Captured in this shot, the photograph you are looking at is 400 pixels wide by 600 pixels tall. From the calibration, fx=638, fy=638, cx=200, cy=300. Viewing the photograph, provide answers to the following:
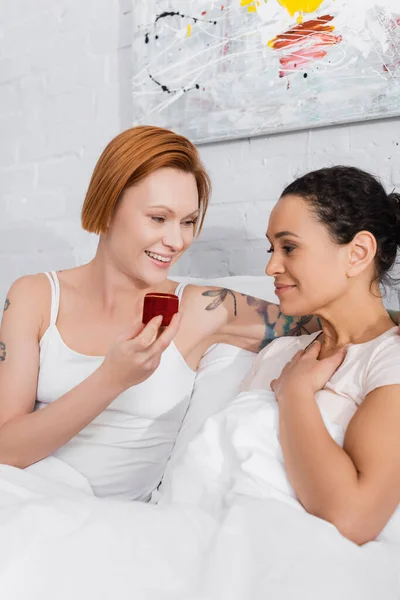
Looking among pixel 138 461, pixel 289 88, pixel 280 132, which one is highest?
pixel 289 88

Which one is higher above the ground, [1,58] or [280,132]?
[1,58]

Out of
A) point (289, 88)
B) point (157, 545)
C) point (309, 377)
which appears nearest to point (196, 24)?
point (289, 88)

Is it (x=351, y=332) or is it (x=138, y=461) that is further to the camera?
(x=138, y=461)

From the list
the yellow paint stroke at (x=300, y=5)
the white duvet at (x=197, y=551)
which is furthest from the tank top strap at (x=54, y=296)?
the yellow paint stroke at (x=300, y=5)

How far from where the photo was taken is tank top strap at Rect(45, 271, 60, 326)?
4.77 feet

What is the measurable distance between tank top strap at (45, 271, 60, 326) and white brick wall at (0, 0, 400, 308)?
1.82 ft

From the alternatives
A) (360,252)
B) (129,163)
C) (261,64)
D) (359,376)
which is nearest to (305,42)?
(261,64)

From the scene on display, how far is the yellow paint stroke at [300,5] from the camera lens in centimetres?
163

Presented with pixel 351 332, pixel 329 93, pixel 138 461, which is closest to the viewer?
pixel 351 332

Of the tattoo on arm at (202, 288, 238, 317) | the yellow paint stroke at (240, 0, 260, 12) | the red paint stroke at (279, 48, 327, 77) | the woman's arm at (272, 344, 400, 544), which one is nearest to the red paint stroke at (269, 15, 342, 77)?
the red paint stroke at (279, 48, 327, 77)

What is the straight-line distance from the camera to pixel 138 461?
4.60 ft

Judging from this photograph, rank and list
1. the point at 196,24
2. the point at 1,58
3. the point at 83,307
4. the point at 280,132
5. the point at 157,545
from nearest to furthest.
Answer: the point at 157,545, the point at 83,307, the point at 280,132, the point at 196,24, the point at 1,58

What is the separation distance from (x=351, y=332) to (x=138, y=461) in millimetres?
553

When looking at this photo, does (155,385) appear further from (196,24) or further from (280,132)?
(196,24)
